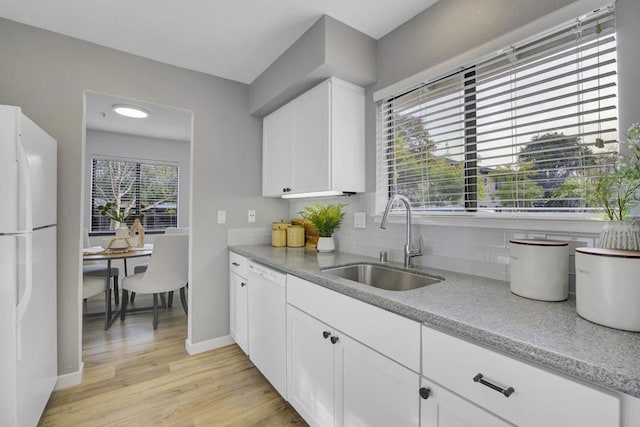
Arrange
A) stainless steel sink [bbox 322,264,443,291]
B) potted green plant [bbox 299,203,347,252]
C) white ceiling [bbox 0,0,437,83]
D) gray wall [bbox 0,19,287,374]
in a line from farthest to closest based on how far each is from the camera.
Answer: potted green plant [bbox 299,203,347,252]
gray wall [bbox 0,19,287,374]
white ceiling [bbox 0,0,437,83]
stainless steel sink [bbox 322,264,443,291]

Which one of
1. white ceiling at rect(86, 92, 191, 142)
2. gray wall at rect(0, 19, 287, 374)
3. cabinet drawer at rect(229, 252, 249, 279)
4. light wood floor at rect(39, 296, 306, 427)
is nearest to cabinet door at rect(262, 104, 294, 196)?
gray wall at rect(0, 19, 287, 374)

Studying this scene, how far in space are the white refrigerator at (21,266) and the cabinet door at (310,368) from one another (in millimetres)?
1255

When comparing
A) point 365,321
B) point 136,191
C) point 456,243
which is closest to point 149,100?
point 365,321

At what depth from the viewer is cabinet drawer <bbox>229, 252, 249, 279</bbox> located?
229cm

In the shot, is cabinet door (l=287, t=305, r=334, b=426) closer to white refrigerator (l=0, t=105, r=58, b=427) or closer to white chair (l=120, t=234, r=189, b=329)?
white refrigerator (l=0, t=105, r=58, b=427)

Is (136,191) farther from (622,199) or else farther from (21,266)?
(622,199)

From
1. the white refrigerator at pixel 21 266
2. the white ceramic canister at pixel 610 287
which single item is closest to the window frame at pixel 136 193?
the white refrigerator at pixel 21 266

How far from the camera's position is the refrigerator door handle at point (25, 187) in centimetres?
135

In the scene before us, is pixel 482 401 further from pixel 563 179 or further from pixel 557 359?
pixel 563 179

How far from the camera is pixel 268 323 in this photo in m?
1.91

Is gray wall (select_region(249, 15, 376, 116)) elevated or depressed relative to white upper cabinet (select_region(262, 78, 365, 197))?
elevated

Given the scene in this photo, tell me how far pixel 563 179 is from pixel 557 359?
859 millimetres

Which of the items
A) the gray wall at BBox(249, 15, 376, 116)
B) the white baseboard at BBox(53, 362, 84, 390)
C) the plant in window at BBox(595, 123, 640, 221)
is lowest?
the white baseboard at BBox(53, 362, 84, 390)

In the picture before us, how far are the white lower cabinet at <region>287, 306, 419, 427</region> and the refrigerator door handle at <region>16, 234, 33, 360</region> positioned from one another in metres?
1.24
